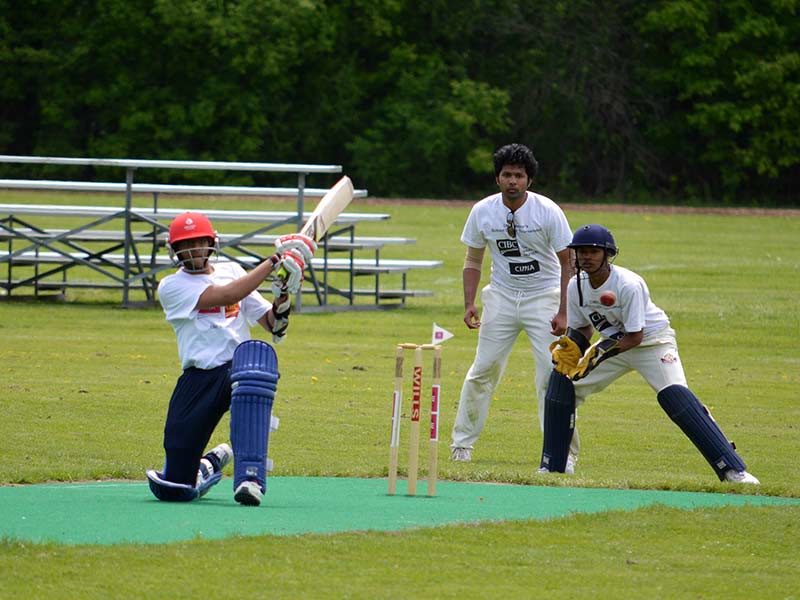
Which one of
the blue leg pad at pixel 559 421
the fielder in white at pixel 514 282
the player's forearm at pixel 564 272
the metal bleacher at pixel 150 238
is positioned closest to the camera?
the blue leg pad at pixel 559 421

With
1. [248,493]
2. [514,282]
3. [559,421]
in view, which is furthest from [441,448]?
[248,493]

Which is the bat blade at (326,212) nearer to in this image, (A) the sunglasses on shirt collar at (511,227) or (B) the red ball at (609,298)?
(A) the sunglasses on shirt collar at (511,227)

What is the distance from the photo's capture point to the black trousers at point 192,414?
8.15 meters

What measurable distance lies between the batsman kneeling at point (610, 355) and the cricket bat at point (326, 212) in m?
1.47

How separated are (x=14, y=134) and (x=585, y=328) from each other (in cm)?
4530

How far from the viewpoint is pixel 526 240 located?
34.7 feet

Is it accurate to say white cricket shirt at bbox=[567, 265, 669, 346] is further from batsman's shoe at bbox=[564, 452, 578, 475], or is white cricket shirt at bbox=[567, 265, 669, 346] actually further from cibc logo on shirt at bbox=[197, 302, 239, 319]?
cibc logo on shirt at bbox=[197, 302, 239, 319]

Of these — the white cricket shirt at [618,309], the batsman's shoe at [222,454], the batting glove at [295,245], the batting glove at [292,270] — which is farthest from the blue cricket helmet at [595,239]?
the batsman's shoe at [222,454]

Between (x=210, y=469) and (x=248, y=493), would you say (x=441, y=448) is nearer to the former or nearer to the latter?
(x=210, y=469)

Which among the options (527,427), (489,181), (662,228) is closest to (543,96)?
(489,181)

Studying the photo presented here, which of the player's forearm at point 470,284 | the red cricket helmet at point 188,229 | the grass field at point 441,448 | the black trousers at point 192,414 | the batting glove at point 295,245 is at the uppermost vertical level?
the red cricket helmet at point 188,229

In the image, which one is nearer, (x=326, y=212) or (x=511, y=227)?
(x=326, y=212)

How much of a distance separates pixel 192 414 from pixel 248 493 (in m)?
0.62

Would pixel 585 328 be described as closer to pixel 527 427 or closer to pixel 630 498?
pixel 630 498
